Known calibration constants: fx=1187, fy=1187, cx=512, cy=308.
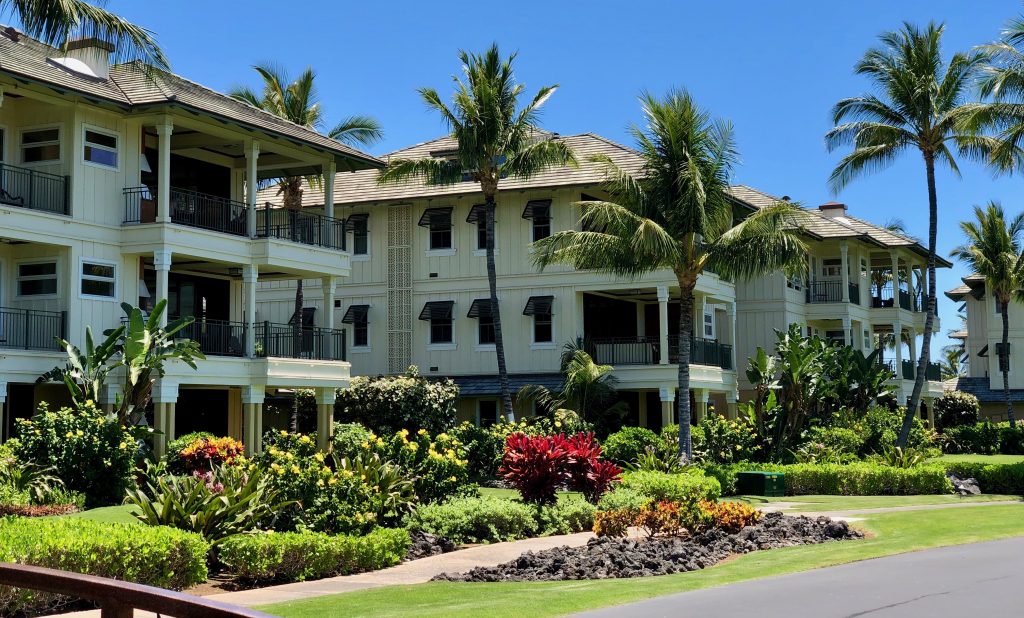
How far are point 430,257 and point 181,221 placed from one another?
13.3 meters

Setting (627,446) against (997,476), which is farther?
(627,446)

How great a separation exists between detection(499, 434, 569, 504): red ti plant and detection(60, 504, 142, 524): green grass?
6.23m

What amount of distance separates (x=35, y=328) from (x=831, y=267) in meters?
35.8

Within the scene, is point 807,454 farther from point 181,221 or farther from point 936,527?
point 181,221

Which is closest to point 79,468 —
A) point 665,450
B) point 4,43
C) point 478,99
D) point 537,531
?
point 537,531

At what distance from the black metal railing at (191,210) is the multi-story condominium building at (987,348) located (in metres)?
43.6

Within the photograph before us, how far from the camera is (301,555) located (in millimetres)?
14703

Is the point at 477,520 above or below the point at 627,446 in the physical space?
below

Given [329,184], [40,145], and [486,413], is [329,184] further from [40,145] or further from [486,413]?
[486,413]

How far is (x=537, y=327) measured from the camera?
40625mm

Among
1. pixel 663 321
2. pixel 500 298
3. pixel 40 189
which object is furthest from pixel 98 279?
pixel 663 321

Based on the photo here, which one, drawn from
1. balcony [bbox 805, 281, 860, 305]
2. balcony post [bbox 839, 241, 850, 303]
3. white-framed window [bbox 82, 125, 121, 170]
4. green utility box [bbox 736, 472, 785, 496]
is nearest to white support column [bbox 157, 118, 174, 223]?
white-framed window [bbox 82, 125, 121, 170]

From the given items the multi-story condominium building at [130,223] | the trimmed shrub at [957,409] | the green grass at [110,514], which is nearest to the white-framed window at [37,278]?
the multi-story condominium building at [130,223]

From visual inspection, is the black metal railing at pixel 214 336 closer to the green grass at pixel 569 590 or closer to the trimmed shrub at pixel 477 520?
the trimmed shrub at pixel 477 520
